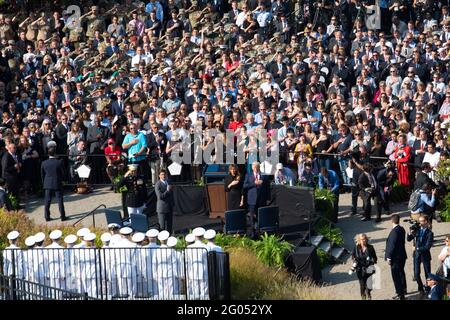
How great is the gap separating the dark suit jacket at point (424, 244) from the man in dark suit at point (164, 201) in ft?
19.3

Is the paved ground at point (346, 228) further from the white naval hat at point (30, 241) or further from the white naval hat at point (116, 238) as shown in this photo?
the white naval hat at point (30, 241)

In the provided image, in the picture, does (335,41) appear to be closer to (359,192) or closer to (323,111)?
(323,111)

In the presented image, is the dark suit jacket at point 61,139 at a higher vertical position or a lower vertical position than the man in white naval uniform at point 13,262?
higher

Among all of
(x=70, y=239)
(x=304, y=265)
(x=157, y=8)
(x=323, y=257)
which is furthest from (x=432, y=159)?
(x=157, y=8)

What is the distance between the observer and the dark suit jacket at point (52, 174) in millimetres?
37094

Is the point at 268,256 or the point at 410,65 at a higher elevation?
the point at 410,65

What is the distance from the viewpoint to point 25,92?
141ft

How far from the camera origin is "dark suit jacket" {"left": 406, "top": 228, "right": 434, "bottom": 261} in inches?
1232

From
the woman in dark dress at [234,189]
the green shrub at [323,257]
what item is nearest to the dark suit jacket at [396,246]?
the green shrub at [323,257]

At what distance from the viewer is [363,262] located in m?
30.6

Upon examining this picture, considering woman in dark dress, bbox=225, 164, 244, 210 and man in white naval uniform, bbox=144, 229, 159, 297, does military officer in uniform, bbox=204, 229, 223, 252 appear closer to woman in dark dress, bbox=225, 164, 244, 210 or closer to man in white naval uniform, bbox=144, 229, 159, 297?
man in white naval uniform, bbox=144, 229, 159, 297

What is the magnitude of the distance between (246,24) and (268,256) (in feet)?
48.2

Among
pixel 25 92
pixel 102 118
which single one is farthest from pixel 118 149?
pixel 25 92
